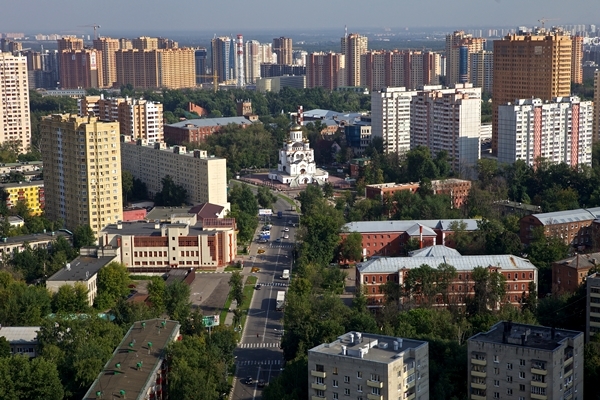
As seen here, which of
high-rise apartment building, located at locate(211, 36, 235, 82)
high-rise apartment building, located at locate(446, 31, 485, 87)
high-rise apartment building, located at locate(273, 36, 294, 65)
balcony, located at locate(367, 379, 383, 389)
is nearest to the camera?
balcony, located at locate(367, 379, 383, 389)

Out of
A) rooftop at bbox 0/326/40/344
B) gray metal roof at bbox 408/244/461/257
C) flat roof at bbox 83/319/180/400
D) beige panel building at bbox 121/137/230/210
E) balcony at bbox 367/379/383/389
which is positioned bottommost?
rooftop at bbox 0/326/40/344

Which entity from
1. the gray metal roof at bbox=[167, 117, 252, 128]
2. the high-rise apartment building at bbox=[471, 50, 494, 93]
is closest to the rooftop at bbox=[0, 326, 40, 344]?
the gray metal roof at bbox=[167, 117, 252, 128]

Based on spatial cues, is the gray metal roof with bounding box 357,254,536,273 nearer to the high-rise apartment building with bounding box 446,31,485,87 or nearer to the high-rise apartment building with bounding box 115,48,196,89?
the high-rise apartment building with bounding box 446,31,485,87

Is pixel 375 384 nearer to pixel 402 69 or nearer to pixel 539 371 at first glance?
pixel 539 371

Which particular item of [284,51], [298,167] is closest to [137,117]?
[298,167]

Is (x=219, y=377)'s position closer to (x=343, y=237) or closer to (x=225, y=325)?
(x=225, y=325)

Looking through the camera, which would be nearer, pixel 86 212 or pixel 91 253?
pixel 91 253

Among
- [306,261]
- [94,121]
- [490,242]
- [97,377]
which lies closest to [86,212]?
[94,121]
